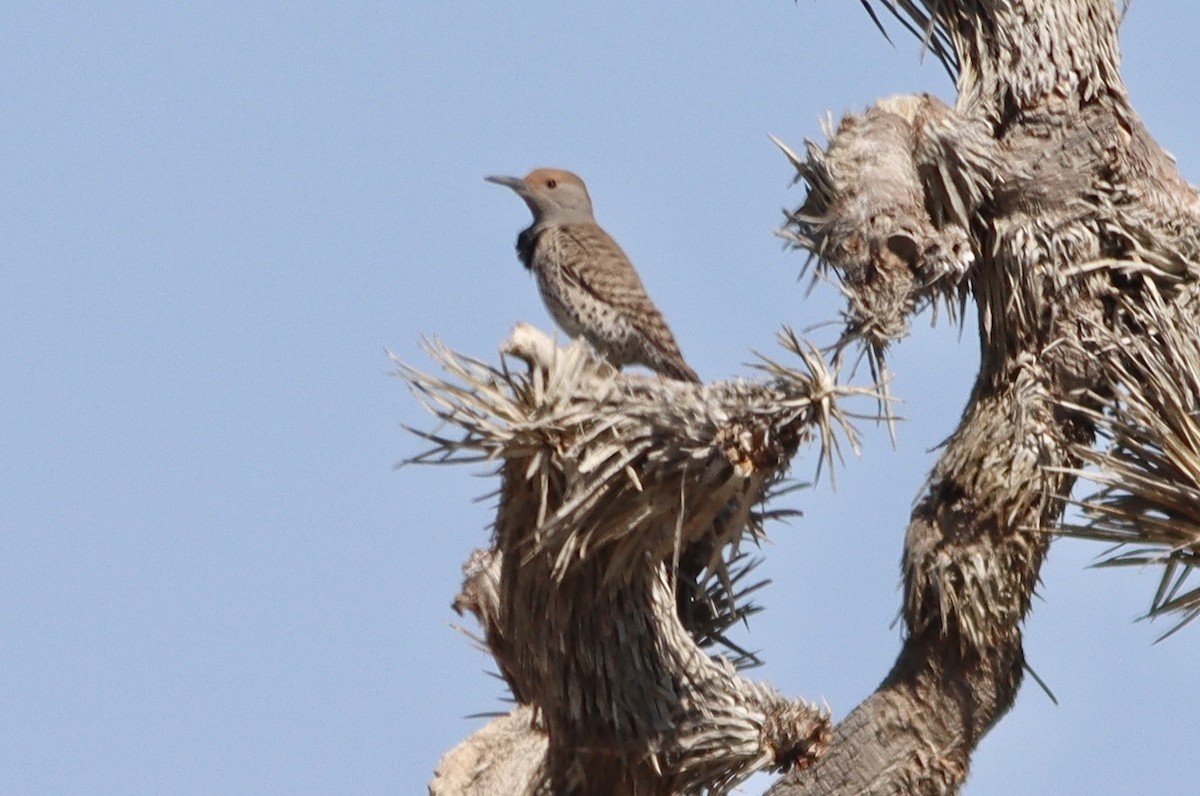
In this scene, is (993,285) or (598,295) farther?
(598,295)

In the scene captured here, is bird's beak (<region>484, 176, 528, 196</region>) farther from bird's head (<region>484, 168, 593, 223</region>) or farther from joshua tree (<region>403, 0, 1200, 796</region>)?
joshua tree (<region>403, 0, 1200, 796</region>)

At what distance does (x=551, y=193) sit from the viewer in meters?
8.00

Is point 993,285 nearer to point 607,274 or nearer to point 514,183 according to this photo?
point 607,274

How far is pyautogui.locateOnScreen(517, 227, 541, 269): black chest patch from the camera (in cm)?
Result: 746

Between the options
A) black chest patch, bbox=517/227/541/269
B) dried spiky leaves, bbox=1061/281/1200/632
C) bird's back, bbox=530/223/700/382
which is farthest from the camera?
black chest patch, bbox=517/227/541/269

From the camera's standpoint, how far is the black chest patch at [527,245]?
746cm

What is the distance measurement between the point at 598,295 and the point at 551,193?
121cm

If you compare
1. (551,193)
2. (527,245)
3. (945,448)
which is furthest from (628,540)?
(551,193)

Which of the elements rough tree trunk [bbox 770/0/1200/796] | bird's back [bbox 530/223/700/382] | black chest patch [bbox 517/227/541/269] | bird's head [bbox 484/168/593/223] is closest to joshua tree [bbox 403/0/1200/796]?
rough tree trunk [bbox 770/0/1200/796]

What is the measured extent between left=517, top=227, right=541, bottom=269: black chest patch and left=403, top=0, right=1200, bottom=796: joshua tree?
3.11 m

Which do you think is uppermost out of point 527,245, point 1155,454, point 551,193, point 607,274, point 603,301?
point 551,193

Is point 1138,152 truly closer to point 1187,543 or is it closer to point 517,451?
point 1187,543

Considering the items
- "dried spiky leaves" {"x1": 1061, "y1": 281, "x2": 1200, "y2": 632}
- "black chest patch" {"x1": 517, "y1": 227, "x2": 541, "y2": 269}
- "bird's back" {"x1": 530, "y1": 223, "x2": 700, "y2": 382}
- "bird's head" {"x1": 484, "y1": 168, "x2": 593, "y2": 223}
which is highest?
"bird's head" {"x1": 484, "y1": 168, "x2": 593, "y2": 223}

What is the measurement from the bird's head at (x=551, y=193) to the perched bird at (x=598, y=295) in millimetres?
106
